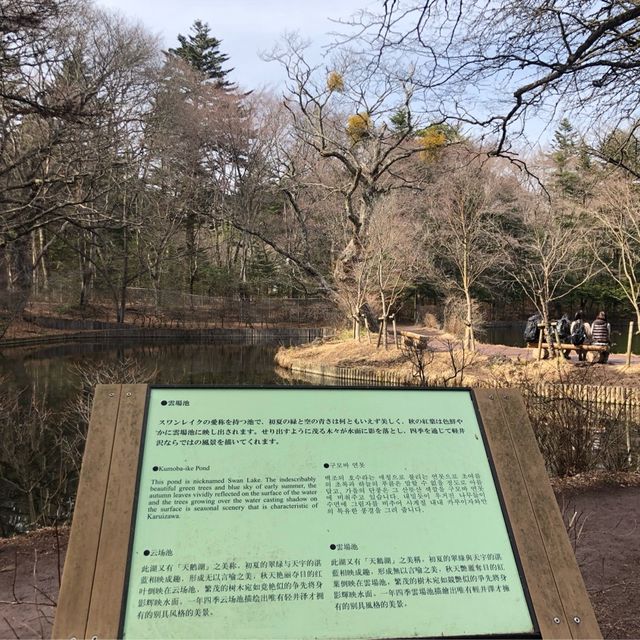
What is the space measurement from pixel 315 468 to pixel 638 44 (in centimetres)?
488

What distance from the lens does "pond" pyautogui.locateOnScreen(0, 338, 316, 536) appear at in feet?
24.4

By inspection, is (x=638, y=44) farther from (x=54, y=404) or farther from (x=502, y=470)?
(x=54, y=404)

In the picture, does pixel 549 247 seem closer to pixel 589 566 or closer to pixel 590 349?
pixel 590 349

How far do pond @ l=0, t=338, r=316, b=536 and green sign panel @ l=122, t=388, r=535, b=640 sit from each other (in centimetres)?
213

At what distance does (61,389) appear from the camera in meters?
14.8

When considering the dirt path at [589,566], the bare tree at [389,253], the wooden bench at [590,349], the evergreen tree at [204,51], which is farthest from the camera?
the evergreen tree at [204,51]

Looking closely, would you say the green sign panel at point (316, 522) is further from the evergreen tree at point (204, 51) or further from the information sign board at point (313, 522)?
the evergreen tree at point (204, 51)

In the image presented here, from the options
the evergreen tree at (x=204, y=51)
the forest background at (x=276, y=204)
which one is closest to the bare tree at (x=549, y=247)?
the forest background at (x=276, y=204)

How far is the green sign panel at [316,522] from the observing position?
1.95 m

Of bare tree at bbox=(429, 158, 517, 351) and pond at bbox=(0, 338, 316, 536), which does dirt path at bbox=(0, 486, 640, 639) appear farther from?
bare tree at bbox=(429, 158, 517, 351)

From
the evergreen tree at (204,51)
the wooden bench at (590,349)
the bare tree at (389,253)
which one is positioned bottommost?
the wooden bench at (590,349)

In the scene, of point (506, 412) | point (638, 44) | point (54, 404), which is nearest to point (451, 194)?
point (54, 404)

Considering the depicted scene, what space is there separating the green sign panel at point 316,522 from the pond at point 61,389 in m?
2.13

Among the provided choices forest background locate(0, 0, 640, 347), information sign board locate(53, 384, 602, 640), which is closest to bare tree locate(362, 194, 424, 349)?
forest background locate(0, 0, 640, 347)
